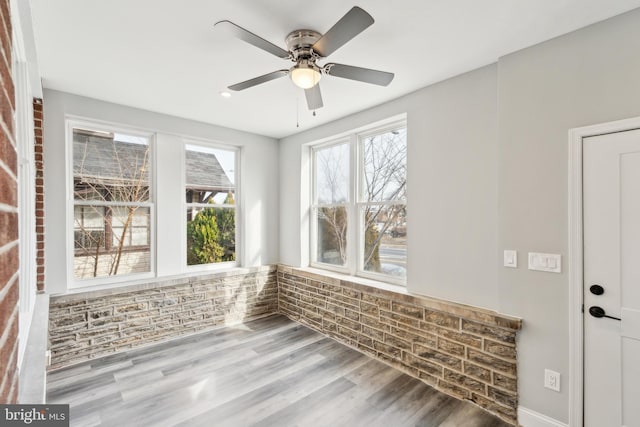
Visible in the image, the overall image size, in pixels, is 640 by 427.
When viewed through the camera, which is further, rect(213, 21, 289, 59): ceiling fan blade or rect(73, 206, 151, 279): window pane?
rect(73, 206, 151, 279): window pane

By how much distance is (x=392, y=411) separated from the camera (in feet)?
7.77

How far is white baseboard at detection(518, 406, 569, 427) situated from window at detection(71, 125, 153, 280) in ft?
12.8

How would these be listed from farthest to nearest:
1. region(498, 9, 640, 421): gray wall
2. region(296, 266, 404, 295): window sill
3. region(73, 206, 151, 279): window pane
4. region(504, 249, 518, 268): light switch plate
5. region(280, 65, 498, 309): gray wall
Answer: region(73, 206, 151, 279): window pane < region(296, 266, 404, 295): window sill < region(280, 65, 498, 309): gray wall < region(504, 249, 518, 268): light switch plate < region(498, 9, 640, 421): gray wall

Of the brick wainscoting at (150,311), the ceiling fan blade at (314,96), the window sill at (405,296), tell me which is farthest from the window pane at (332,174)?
the ceiling fan blade at (314,96)

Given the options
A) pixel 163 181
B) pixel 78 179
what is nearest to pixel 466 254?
pixel 163 181

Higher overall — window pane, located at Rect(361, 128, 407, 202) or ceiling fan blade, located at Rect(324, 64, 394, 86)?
ceiling fan blade, located at Rect(324, 64, 394, 86)

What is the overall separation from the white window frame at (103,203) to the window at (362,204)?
208cm

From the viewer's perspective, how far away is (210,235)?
4.16 metres

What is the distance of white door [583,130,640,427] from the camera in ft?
5.95

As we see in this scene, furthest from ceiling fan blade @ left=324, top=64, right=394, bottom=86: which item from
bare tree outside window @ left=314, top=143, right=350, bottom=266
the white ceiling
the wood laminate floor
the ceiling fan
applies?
the wood laminate floor

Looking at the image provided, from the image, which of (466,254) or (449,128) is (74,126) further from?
(466,254)

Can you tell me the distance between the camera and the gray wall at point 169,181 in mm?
2992

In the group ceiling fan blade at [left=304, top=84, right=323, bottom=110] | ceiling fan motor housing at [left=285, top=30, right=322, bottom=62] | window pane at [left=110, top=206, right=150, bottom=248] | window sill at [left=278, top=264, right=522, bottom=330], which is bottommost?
window sill at [left=278, top=264, right=522, bottom=330]

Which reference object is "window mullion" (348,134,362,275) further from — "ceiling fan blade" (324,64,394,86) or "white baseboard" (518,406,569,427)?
"white baseboard" (518,406,569,427)
